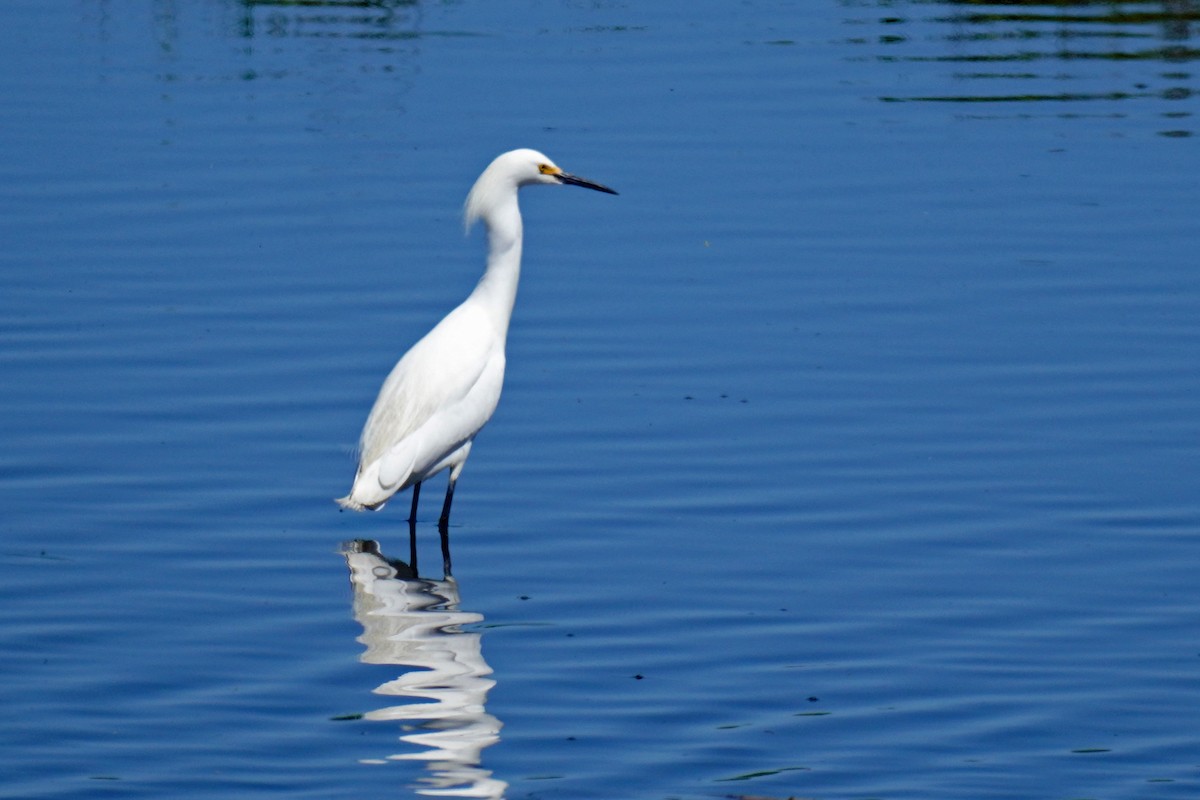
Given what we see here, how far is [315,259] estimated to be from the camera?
1230cm

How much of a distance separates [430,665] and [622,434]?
2607mm

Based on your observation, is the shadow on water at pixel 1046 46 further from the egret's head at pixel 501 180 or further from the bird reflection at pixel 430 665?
the bird reflection at pixel 430 665

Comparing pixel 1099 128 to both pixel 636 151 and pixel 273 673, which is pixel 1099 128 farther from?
pixel 273 673

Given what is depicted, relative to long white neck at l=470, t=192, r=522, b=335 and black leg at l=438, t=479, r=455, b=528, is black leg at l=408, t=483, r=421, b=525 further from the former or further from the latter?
long white neck at l=470, t=192, r=522, b=335

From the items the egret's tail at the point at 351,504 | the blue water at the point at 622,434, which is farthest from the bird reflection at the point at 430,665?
the egret's tail at the point at 351,504

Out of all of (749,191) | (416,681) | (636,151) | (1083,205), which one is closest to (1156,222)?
(1083,205)

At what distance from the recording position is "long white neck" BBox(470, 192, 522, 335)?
9523 millimetres

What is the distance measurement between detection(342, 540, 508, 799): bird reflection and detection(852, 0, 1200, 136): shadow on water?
8784 millimetres

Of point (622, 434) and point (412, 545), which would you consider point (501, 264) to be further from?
point (412, 545)

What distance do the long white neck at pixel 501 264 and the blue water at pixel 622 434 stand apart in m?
0.64

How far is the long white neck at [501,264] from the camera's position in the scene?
9.52 meters

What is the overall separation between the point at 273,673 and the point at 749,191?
23.2 feet

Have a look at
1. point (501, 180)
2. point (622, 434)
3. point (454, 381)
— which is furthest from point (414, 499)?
point (501, 180)

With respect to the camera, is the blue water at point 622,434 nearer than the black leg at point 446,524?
Yes
